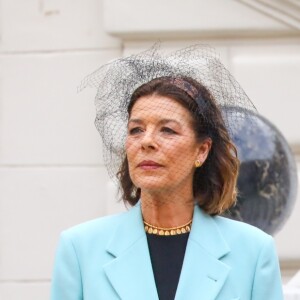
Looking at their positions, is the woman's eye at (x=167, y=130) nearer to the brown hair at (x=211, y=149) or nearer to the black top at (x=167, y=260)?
the brown hair at (x=211, y=149)

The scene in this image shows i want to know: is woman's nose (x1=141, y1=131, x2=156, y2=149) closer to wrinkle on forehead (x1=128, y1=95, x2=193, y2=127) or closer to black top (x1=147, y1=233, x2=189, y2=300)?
wrinkle on forehead (x1=128, y1=95, x2=193, y2=127)

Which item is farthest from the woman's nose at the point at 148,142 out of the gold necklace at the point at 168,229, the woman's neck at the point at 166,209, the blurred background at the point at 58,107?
the blurred background at the point at 58,107

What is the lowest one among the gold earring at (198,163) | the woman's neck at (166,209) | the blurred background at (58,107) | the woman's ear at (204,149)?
the blurred background at (58,107)

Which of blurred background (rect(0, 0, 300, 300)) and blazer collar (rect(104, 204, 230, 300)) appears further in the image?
blurred background (rect(0, 0, 300, 300))

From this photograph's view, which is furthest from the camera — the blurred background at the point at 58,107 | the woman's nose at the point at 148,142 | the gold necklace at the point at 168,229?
the blurred background at the point at 58,107

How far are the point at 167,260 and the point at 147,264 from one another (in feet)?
0.19

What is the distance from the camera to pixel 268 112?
5.25 metres

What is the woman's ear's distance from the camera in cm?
313

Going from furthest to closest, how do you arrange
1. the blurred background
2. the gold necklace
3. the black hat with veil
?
the blurred background
the black hat with veil
the gold necklace

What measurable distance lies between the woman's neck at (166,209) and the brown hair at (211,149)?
0.08m

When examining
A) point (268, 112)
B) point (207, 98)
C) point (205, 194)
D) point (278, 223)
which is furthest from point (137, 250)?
point (268, 112)

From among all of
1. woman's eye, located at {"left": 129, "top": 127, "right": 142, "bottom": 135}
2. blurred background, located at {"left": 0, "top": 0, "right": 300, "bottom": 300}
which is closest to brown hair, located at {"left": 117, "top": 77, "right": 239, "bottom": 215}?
woman's eye, located at {"left": 129, "top": 127, "right": 142, "bottom": 135}

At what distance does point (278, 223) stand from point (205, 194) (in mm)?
1282

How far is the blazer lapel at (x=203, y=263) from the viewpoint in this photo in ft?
9.84
